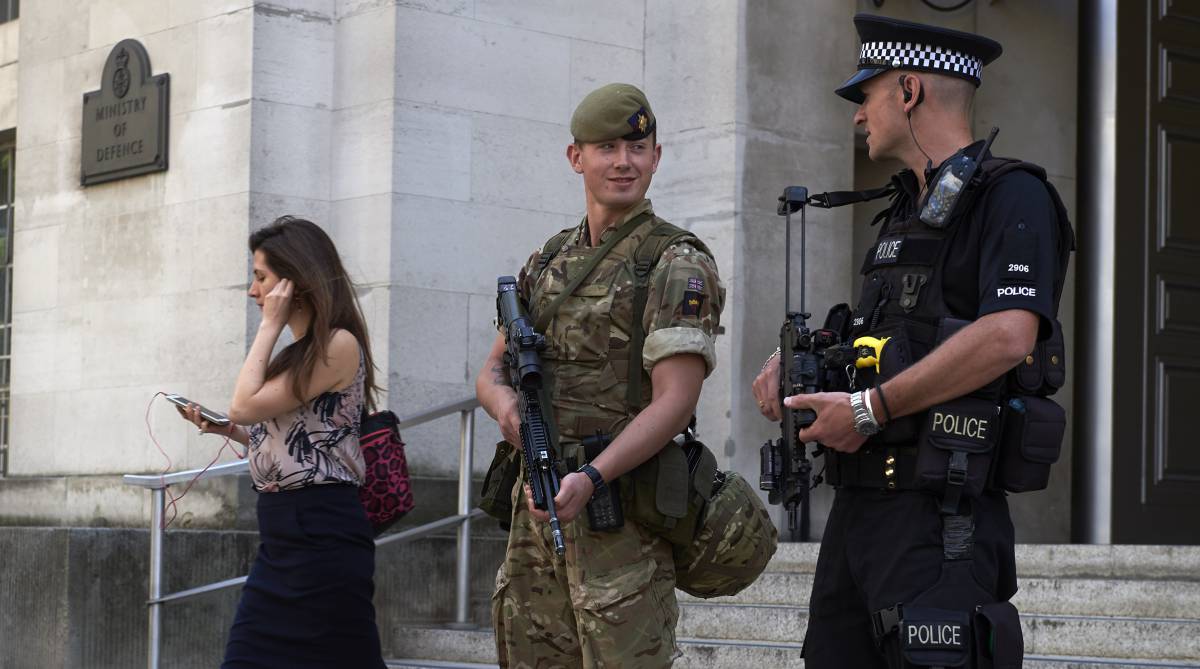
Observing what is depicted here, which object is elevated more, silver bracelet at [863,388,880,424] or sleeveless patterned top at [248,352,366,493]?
silver bracelet at [863,388,880,424]

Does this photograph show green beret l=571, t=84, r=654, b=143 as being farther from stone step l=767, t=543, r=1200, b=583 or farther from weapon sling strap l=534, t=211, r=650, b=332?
stone step l=767, t=543, r=1200, b=583

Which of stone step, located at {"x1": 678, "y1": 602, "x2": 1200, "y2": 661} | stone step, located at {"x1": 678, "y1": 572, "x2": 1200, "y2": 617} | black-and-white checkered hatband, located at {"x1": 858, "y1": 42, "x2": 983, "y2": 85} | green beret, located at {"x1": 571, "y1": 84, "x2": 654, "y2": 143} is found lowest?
stone step, located at {"x1": 678, "y1": 602, "x2": 1200, "y2": 661}

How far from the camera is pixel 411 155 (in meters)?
8.71

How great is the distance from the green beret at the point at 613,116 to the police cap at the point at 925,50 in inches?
23.8

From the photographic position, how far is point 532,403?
3988 millimetres

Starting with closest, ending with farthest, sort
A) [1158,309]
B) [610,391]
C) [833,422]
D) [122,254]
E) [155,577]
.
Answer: [833,422] < [610,391] < [155,577] < [1158,309] < [122,254]

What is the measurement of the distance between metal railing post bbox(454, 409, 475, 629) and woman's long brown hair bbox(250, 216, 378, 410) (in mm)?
2794

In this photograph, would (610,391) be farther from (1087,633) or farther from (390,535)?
(390,535)

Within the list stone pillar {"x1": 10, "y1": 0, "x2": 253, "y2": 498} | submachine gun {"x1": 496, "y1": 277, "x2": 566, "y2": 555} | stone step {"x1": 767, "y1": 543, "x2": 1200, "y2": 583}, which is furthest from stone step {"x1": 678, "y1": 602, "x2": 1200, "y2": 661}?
stone pillar {"x1": 10, "y1": 0, "x2": 253, "y2": 498}

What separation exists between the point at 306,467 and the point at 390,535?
3268 millimetres

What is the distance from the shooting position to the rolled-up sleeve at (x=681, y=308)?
390cm

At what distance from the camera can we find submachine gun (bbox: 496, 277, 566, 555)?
384 centimetres

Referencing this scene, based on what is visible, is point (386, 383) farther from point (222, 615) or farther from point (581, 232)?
point (581, 232)

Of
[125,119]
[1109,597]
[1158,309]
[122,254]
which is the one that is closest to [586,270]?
[1109,597]
